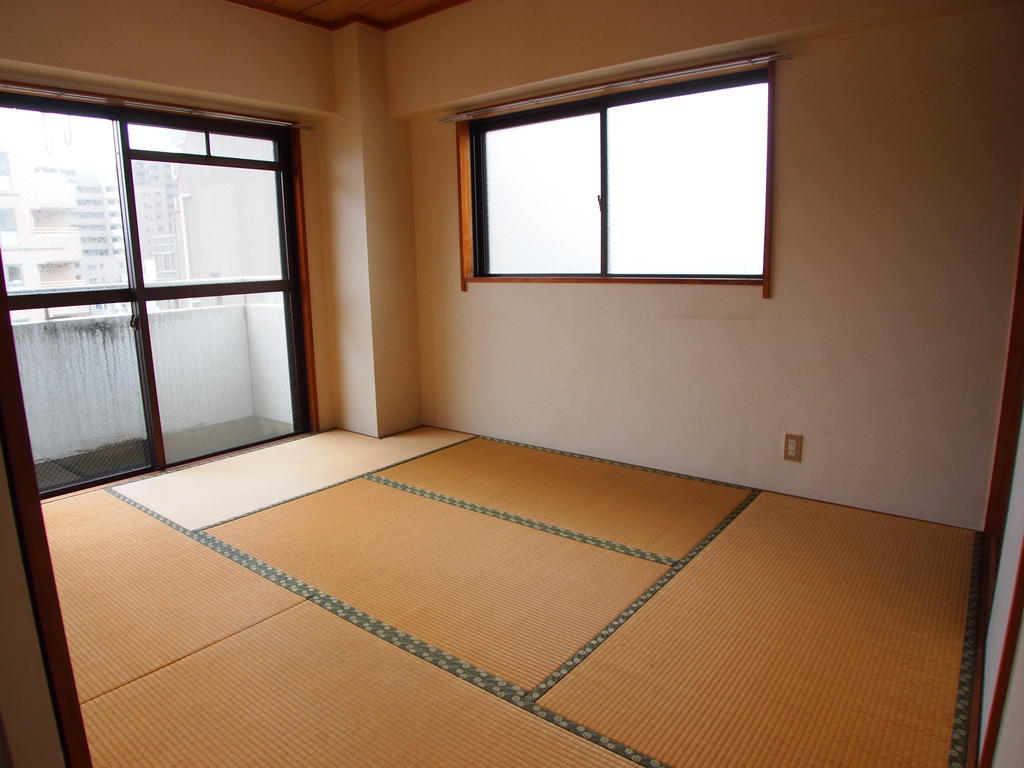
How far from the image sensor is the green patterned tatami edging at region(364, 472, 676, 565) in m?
2.69

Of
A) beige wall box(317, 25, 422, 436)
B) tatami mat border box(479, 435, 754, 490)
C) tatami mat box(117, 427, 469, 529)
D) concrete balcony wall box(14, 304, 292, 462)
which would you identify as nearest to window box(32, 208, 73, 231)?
concrete balcony wall box(14, 304, 292, 462)

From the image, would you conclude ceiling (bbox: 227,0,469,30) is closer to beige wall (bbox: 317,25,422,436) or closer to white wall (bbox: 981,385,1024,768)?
beige wall (bbox: 317,25,422,436)

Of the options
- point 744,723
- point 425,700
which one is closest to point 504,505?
point 425,700

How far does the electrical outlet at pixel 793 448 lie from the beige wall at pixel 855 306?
39mm

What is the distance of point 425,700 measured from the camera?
6.13ft

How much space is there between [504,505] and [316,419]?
1.87m

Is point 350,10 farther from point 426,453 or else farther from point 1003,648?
point 1003,648

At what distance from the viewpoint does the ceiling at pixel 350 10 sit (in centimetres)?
373

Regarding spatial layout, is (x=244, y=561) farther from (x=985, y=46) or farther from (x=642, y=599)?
(x=985, y=46)

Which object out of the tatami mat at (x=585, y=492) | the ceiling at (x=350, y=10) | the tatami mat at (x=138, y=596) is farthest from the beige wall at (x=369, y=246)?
the tatami mat at (x=138, y=596)

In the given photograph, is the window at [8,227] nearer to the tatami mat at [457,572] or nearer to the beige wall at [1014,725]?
the tatami mat at [457,572]

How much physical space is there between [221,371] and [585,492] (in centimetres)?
228

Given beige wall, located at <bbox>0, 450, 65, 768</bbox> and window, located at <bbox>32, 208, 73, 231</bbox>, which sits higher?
window, located at <bbox>32, 208, 73, 231</bbox>

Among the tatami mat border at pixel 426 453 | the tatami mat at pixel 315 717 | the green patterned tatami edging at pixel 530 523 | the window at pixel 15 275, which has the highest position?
the window at pixel 15 275
